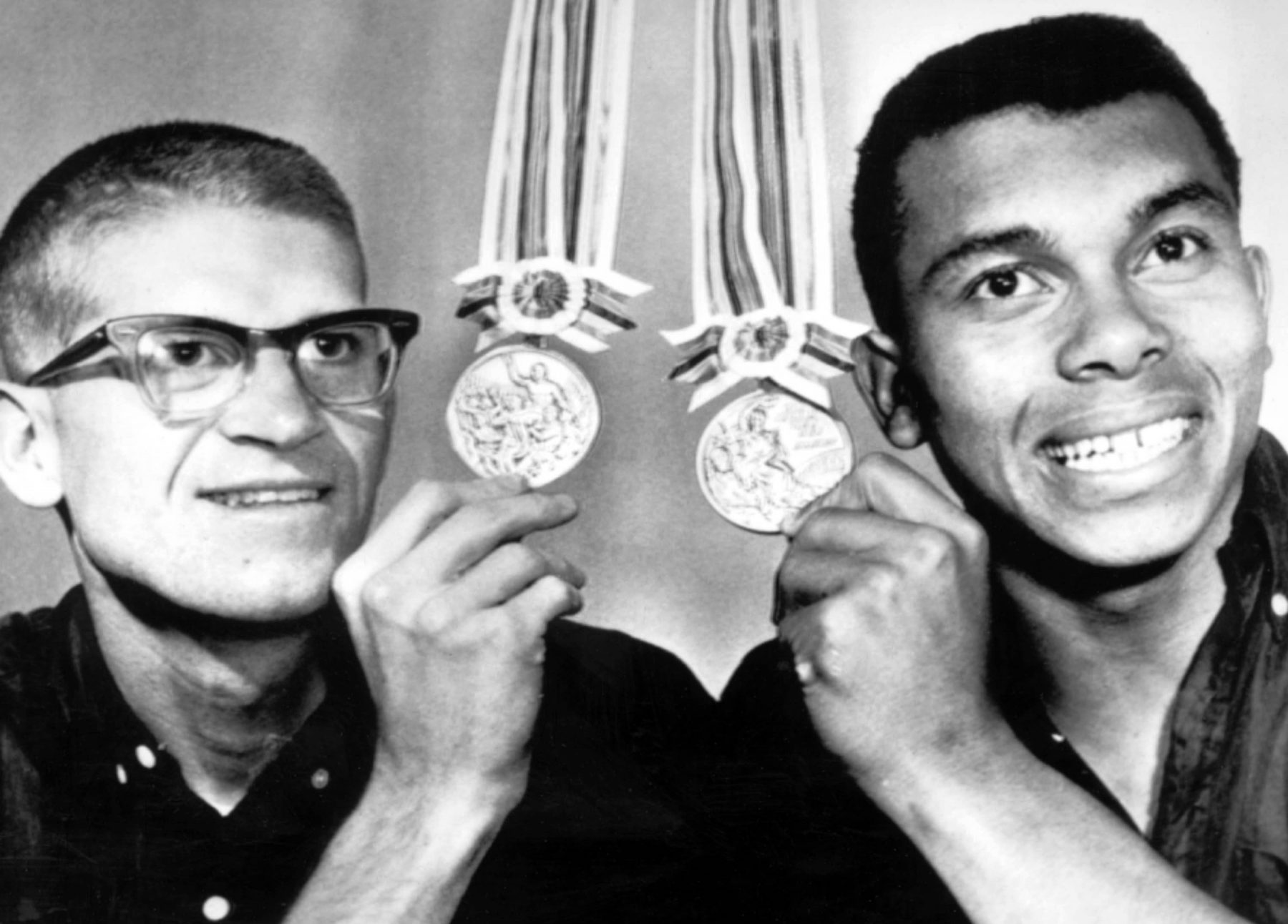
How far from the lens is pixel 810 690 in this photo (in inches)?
65.5

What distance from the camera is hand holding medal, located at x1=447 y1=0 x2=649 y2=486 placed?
177 cm

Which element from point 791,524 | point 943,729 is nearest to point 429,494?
point 791,524

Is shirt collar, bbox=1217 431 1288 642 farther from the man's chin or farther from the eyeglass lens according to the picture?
the eyeglass lens

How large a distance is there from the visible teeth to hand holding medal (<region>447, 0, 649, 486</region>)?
0.71 feet

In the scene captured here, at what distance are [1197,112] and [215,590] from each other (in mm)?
1403

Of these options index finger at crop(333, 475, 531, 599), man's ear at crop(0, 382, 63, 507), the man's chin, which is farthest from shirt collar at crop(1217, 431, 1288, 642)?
man's ear at crop(0, 382, 63, 507)

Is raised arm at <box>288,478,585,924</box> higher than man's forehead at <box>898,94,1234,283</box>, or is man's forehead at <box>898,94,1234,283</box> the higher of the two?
man's forehead at <box>898,94,1234,283</box>

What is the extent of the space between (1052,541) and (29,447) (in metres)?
1.32

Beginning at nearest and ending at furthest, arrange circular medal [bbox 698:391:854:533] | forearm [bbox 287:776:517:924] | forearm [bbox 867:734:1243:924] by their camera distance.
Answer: forearm [bbox 867:734:1243:924] < forearm [bbox 287:776:517:924] < circular medal [bbox 698:391:854:533]

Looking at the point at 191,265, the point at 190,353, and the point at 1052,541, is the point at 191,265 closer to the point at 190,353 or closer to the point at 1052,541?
the point at 190,353

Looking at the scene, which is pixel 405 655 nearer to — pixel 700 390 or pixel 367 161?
pixel 700 390

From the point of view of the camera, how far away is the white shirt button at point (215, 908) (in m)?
1.70

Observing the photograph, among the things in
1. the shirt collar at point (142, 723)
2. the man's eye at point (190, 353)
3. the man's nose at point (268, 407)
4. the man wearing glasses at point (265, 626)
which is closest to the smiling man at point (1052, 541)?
the man wearing glasses at point (265, 626)

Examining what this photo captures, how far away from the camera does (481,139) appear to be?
1800 mm
